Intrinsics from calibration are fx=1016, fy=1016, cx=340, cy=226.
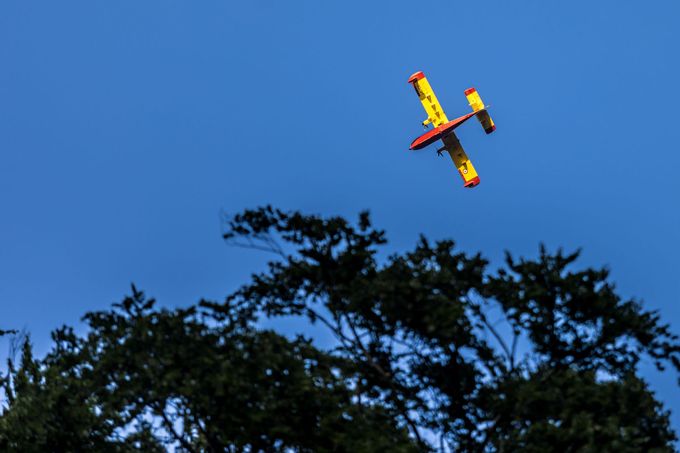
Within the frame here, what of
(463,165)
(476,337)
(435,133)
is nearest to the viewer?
(476,337)

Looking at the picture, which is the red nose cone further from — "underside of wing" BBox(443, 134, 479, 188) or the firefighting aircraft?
"underside of wing" BBox(443, 134, 479, 188)

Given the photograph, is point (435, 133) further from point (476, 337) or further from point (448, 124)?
point (476, 337)

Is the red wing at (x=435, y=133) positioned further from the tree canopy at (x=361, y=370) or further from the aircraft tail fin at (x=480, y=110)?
the tree canopy at (x=361, y=370)

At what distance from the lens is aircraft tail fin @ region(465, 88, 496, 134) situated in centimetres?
6775

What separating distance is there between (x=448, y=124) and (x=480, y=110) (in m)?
3.75

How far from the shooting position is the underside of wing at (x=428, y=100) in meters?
67.4

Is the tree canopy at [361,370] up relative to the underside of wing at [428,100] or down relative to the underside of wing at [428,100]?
down

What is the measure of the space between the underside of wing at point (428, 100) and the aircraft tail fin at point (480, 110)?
2.14 meters

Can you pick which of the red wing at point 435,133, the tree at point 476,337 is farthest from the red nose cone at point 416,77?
the tree at point 476,337

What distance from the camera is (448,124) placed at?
64750mm

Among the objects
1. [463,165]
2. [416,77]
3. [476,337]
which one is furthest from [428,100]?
[476,337]

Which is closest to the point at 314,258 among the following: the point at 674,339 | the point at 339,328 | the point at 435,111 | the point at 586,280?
the point at 339,328

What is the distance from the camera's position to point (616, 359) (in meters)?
30.5

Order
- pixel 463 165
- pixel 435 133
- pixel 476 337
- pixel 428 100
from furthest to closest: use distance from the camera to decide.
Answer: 1. pixel 463 165
2. pixel 428 100
3. pixel 435 133
4. pixel 476 337
